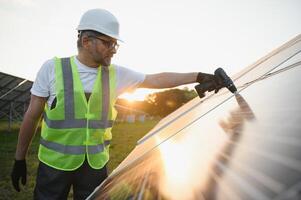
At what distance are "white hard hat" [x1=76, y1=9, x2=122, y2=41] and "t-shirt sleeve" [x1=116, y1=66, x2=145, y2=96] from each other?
32 cm

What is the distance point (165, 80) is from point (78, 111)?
2.68ft

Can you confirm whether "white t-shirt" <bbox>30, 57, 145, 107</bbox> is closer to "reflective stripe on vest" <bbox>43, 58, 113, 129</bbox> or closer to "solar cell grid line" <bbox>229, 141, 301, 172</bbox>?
"reflective stripe on vest" <bbox>43, 58, 113, 129</bbox>

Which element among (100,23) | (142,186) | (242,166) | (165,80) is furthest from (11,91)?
(242,166)

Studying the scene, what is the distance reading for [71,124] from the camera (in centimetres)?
227

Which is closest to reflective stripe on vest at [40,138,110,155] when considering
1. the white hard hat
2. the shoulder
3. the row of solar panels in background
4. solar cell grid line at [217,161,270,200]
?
the shoulder

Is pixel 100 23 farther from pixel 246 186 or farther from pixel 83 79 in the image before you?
pixel 246 186

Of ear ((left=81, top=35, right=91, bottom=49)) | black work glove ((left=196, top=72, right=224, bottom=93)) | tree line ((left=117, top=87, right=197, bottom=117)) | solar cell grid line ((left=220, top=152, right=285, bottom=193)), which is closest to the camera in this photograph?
solar cell grid line ((left=220, top=152, right=285, bottom=193))

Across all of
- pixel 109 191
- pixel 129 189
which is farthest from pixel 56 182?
pixel 129 189

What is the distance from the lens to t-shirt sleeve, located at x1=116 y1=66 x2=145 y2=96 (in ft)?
8.42

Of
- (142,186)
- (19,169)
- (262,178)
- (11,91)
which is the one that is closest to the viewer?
(262,178)

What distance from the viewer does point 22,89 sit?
55.0 ft

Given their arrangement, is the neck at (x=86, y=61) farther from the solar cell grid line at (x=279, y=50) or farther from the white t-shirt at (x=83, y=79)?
the solar cell grid line at (x=279, y=50)

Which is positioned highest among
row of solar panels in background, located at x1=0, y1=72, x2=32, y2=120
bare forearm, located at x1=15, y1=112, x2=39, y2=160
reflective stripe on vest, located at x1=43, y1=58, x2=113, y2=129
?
reflective stripe on vest, located at x1=43, y1=58, x2=113, y2=129

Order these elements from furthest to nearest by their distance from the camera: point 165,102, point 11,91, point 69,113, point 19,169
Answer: point 165,102 → point 11,91 → point 19,169 → point 69,113
